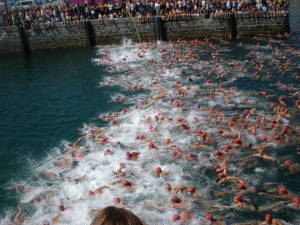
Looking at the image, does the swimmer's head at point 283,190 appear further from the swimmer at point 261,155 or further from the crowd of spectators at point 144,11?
the crowd of spectators at point 144,11

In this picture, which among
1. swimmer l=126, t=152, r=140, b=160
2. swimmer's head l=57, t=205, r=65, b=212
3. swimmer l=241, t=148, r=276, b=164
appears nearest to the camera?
swimmer's head l=57, t=205, r=65, b=212

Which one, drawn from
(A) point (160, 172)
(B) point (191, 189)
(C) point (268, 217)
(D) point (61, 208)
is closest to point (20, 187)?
(D) point (61, 208)

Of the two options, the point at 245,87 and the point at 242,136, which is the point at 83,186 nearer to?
the point at 242,136

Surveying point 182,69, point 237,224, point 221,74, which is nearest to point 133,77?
point 182,69

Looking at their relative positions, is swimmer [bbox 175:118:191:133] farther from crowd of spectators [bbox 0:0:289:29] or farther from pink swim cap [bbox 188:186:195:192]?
crowd of spectators [bbox 0:0:289:29]

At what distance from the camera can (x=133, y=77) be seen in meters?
22.7

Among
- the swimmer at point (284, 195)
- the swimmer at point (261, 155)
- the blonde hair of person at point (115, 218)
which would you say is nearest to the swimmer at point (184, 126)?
the swimmer at point (261, 155)

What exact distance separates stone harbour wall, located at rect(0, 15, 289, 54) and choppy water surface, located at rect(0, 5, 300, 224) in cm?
425

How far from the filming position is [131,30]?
32.5 metres

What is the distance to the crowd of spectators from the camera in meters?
31.9

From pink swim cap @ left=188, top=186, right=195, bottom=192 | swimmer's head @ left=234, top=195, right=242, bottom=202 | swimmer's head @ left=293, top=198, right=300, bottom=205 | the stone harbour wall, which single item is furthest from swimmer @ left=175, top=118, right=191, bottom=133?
the stone harbour wall

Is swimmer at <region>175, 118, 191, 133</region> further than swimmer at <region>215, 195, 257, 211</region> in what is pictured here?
Yes

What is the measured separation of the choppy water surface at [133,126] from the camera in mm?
10461

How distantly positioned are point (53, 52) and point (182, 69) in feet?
50.2
